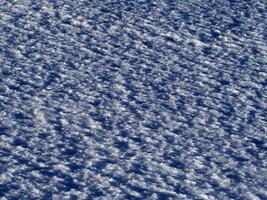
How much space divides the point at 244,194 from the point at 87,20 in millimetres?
982

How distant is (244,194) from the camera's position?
166cm

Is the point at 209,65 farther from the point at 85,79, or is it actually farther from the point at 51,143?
the point at 51,143

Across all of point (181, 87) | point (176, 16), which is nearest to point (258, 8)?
point (176, 16)

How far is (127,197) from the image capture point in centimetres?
159

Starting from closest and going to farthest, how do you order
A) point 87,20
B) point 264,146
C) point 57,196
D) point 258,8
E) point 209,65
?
point 57,196 < point 264,146 < point 209,65 < point 87,20 < point 258,8

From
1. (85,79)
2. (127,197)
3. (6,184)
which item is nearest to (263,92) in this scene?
(85,79)

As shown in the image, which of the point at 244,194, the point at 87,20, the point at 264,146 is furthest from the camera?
the point at 87,20

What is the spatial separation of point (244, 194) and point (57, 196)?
1.42 feet

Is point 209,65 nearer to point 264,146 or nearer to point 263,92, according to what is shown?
point 263,92

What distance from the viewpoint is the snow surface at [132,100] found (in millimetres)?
1659

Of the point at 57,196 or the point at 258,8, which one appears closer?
the point at 57,196

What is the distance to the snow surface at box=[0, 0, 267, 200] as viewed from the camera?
5.44 ft

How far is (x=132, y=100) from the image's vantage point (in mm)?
1993

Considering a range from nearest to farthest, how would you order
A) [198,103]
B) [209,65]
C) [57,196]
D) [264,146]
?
[57,196] → [264,146] → [198,103] → [209,65]
